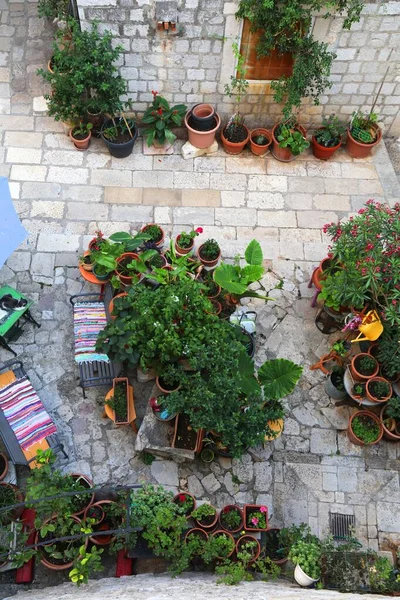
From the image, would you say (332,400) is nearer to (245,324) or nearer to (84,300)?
(245,324)

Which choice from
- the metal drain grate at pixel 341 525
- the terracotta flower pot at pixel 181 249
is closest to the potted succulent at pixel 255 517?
the metal drain grate at pixel 341 525

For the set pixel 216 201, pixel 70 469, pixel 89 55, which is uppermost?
pixel 89 55

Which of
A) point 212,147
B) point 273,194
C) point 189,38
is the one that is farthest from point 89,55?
point 273,194

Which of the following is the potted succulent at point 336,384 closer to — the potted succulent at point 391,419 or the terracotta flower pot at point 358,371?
the terracotta flower pot at point 358,371

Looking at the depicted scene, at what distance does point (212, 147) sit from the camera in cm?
813

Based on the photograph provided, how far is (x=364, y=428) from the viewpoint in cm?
621

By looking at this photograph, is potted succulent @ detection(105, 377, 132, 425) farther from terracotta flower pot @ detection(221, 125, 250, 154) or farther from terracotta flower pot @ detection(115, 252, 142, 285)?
terracotta flower pot @ detection(221, 125, 250, 154)

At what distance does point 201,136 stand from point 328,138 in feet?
6.00

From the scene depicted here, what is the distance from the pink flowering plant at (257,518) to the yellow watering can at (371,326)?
2.05 metres

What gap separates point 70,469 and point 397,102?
6.53 metres

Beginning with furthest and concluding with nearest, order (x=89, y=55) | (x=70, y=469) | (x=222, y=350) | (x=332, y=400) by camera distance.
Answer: (x=89, y=55), (x=332, y=400), (x=70, y=469), (x=222, y=350)

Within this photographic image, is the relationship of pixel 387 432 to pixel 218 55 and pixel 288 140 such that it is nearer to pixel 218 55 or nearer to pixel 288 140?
pixel 288 140

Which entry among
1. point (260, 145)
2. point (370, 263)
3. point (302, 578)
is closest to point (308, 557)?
point (302, 578)

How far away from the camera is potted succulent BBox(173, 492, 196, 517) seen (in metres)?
5.54
